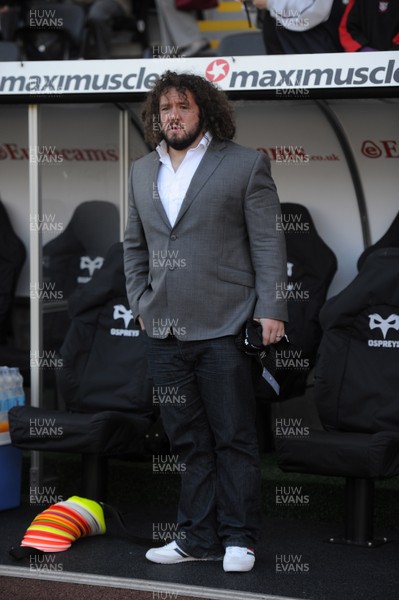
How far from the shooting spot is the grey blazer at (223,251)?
3.71 meters

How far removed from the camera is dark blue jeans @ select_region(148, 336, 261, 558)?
3.76 meters

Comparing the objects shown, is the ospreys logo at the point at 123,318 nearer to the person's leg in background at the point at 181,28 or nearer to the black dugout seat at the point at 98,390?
the black dugout seat at the point at 98,390

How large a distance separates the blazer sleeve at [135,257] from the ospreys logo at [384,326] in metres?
1.07

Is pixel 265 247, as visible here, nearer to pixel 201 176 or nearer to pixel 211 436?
pixel 201 176

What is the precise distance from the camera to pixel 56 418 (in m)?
4.46

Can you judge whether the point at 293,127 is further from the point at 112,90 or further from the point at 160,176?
the point at 160,176

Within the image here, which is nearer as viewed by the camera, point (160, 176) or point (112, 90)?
point (160, 176)

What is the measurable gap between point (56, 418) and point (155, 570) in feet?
2.91

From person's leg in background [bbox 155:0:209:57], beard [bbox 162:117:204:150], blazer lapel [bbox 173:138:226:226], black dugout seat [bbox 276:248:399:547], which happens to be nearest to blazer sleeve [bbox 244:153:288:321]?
blazer lapel [bbox 173:138:226:226]

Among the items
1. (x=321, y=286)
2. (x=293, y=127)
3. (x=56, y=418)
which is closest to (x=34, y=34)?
(x=293, y=127)

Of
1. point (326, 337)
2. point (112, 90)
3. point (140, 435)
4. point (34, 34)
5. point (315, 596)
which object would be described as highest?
point (34, 34)

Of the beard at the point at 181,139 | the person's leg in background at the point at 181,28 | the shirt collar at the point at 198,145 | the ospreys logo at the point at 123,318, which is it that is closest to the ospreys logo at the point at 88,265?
the ospreys logo at the point at 123,318

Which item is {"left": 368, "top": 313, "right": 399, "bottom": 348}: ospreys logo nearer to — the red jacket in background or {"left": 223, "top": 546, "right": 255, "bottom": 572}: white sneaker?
{"left": 223, "top": 546, "right": 255, "bottom": 572}: white sneaker

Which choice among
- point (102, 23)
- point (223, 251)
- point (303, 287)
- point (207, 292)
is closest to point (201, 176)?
point (223, 251)
